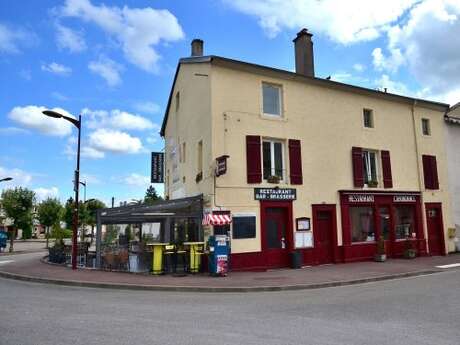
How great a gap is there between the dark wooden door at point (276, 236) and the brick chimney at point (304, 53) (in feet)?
24.9

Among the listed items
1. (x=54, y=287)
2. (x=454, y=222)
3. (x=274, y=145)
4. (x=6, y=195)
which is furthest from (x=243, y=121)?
(x=6, y=195)

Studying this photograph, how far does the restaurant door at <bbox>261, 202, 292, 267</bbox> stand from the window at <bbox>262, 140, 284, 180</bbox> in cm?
129

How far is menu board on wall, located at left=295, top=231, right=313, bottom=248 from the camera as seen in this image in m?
17.5

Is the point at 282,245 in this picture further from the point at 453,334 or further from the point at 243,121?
the point at 453,334

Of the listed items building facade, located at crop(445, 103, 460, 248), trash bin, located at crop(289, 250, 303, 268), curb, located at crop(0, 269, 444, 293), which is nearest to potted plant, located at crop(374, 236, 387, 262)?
trash bin, located at crop(289, 250, 303, 268)

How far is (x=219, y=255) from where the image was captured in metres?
14.5

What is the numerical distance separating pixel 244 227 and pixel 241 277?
2.36 meters

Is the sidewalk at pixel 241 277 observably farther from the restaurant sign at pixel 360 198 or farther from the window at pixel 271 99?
the window at pixel 271 99

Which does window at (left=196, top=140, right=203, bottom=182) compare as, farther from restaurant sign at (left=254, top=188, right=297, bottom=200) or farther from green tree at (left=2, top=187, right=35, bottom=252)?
green tree at (left=2, top=187, right=35, bottom=252)

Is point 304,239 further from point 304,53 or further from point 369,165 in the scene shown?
point 304,53

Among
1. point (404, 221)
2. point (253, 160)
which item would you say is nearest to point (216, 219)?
point (253, 160)

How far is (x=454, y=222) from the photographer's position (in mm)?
23000

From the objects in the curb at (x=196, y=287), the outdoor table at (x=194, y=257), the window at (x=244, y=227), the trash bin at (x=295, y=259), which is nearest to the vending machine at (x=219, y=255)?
the outdoor table at (x=194, y=257)

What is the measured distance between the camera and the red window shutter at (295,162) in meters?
17.7
